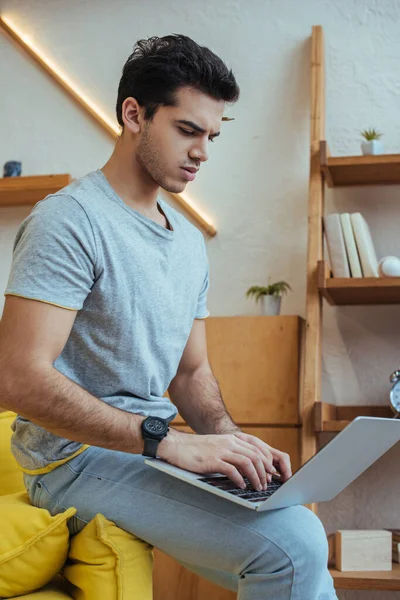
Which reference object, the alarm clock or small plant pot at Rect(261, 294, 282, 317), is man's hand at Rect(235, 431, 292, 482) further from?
small plant pot at Rect(261, 294, 282, 317)

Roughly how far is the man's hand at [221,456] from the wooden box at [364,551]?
54.4 inches

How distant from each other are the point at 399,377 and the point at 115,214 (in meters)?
1.57

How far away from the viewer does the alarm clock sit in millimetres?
2787

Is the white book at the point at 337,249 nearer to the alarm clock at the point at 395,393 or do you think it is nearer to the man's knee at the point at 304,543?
the alarm clock at the point at 395,393

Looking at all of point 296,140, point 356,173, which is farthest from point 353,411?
point 296,140

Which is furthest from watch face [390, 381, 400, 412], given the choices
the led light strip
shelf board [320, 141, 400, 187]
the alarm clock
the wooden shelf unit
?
the led light strip

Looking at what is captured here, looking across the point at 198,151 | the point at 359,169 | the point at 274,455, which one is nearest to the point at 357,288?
the point at 359,169

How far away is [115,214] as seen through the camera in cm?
159

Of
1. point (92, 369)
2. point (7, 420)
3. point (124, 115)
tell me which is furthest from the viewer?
point (7, 420)

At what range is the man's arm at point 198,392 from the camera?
180 cm

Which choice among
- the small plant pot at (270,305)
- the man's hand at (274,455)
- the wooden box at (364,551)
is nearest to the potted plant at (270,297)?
the small plant pot at (270,305)

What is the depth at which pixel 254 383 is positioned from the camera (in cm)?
288

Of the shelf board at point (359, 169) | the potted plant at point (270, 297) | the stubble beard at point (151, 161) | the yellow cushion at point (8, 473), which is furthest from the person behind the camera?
the potted plant at point (270, 297)

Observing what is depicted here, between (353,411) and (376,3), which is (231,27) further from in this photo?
(353,411)
